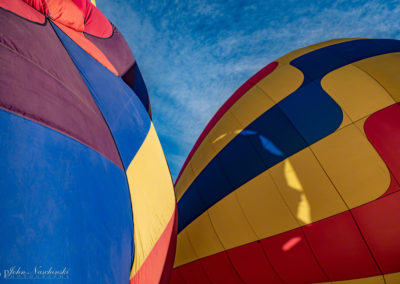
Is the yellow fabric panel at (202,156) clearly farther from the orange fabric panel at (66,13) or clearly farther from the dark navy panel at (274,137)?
the orange fabric panel at (66,13)

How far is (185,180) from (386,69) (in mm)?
4053

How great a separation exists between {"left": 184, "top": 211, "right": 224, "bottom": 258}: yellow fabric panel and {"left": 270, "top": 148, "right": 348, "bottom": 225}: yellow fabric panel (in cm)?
134

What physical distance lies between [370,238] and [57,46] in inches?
150

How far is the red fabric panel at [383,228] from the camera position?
2.45 metres

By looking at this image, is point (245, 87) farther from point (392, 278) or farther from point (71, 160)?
point (71, 160)

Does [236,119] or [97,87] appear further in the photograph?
[236,119]

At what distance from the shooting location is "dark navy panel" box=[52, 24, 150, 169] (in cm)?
177

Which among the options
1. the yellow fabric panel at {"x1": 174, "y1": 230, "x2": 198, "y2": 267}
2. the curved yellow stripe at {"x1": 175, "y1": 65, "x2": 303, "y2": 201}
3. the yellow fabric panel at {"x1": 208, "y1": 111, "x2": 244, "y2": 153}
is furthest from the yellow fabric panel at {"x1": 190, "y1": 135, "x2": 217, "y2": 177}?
the yellow fabric panel at {"x1": 174, "y1": 230, "x2": 198, "y2": 267}

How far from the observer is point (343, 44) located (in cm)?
434

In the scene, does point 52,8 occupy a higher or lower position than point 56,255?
higher

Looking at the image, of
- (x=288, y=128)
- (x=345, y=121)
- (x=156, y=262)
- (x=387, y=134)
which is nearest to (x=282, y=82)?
(x=288, y=128)

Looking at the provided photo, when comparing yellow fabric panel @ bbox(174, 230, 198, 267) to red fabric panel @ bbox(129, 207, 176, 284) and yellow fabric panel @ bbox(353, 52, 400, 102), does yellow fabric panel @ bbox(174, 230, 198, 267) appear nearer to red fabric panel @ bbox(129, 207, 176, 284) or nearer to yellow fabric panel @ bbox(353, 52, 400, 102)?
red fabric panel @ bbox(129, 207, 176, 284)

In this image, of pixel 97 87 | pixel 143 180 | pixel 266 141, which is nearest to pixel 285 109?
pixel 266 141

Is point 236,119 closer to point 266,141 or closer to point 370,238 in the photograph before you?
point 266,141
